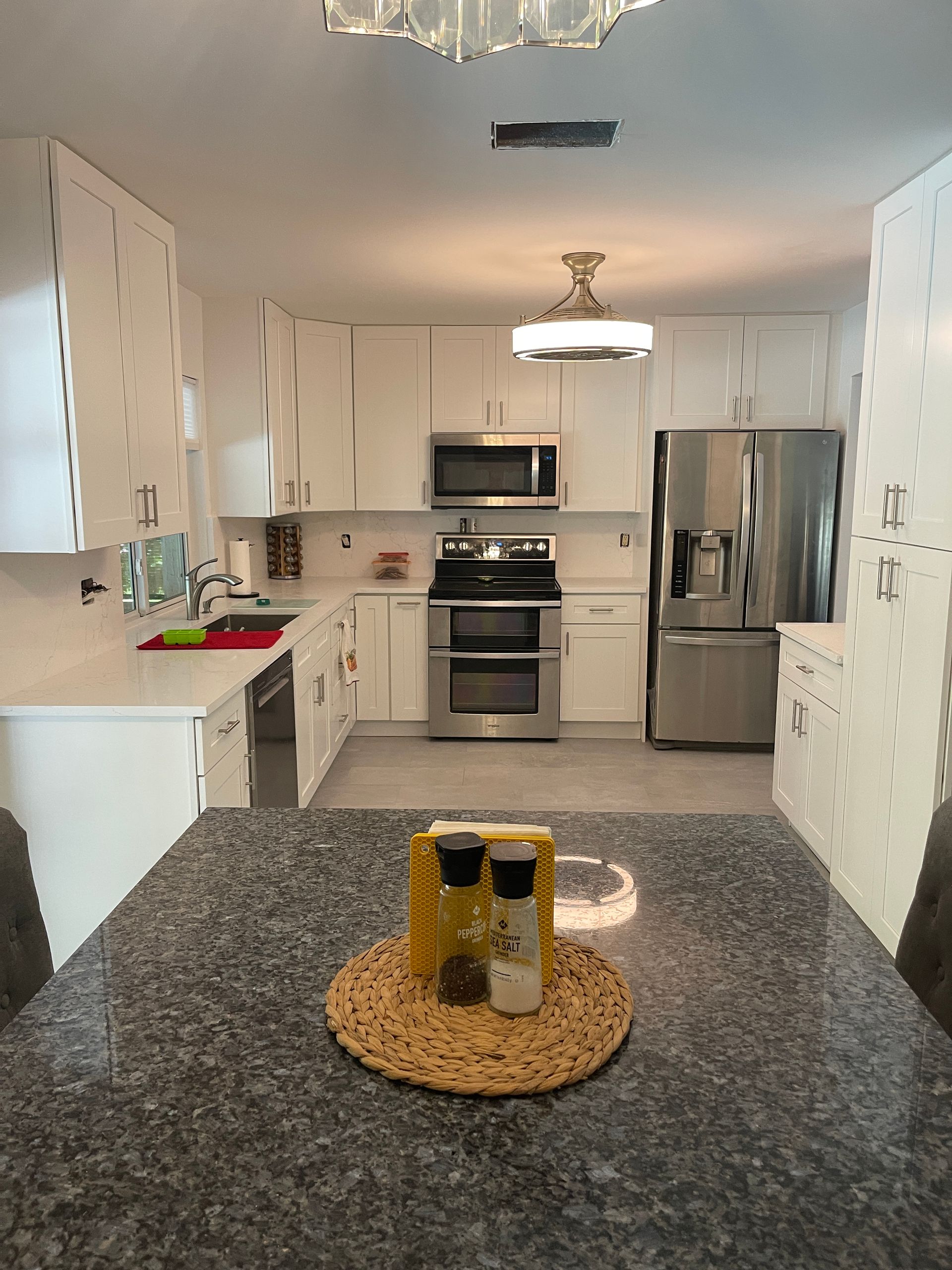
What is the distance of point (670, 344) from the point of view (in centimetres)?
505

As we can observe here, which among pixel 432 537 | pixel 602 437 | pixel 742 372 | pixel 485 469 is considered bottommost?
pixel 432 537

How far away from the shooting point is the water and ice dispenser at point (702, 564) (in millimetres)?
4973

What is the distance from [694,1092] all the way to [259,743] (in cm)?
251

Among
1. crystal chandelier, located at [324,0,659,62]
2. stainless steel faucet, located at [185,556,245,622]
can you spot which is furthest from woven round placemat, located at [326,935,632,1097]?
stainless steel faucet, located at [185,556,245,622]

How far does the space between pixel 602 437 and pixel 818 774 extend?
2552 millimetres

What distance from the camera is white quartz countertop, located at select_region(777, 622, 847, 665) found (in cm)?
327

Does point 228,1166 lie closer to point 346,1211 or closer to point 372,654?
point 346,1211

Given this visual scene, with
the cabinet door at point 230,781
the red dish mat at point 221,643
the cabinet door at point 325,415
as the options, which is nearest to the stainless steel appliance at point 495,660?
the cabinet door at point 325,415

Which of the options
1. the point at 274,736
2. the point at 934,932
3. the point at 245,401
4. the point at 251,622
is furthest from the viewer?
the point at 245,401

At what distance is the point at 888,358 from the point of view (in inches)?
113

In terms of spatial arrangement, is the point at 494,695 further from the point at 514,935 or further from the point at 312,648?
the point at 514,935

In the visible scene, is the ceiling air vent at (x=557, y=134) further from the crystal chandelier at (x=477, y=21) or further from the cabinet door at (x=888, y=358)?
the crystal chandelier at (x=477, y=21)

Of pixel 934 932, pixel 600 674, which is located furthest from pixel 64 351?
pixel 600 674

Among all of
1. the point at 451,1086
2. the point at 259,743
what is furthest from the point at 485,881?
the point at 259,743
